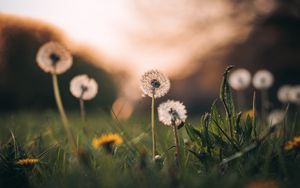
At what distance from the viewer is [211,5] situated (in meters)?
13.1

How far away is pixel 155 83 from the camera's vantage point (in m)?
1.60

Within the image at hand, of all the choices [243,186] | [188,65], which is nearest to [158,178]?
[243,186]

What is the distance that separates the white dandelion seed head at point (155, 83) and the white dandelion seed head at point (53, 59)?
0.35 m

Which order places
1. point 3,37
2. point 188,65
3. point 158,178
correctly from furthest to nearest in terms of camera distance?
point 188,65
point 3,37
point 158,178

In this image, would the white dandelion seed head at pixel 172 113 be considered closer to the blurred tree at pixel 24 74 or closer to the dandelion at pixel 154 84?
the dandelion at pixel 154 84

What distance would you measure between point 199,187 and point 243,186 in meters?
0.13

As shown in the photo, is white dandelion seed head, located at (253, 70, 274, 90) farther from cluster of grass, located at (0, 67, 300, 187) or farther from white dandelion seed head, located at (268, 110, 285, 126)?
cluster of grass, located at (0, 67, 300, 187)

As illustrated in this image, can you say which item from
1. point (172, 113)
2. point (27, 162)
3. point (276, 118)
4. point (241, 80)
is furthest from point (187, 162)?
point (241, 80)

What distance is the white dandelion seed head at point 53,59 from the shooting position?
1412 millimetres

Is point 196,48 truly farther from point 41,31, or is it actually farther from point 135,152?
point 135,152

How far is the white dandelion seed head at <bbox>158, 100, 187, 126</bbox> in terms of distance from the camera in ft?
4.99

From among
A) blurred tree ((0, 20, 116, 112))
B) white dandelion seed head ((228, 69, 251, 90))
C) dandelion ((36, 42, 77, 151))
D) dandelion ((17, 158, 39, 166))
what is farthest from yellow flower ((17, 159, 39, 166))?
blurred tree ((0, 20, 116, 112))

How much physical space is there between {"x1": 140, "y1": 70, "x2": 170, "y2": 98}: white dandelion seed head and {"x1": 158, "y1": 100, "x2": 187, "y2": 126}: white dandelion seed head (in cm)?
7

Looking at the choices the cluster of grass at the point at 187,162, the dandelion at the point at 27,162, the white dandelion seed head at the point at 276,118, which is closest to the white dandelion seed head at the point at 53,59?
the cluster of grass at the point at 187,162
